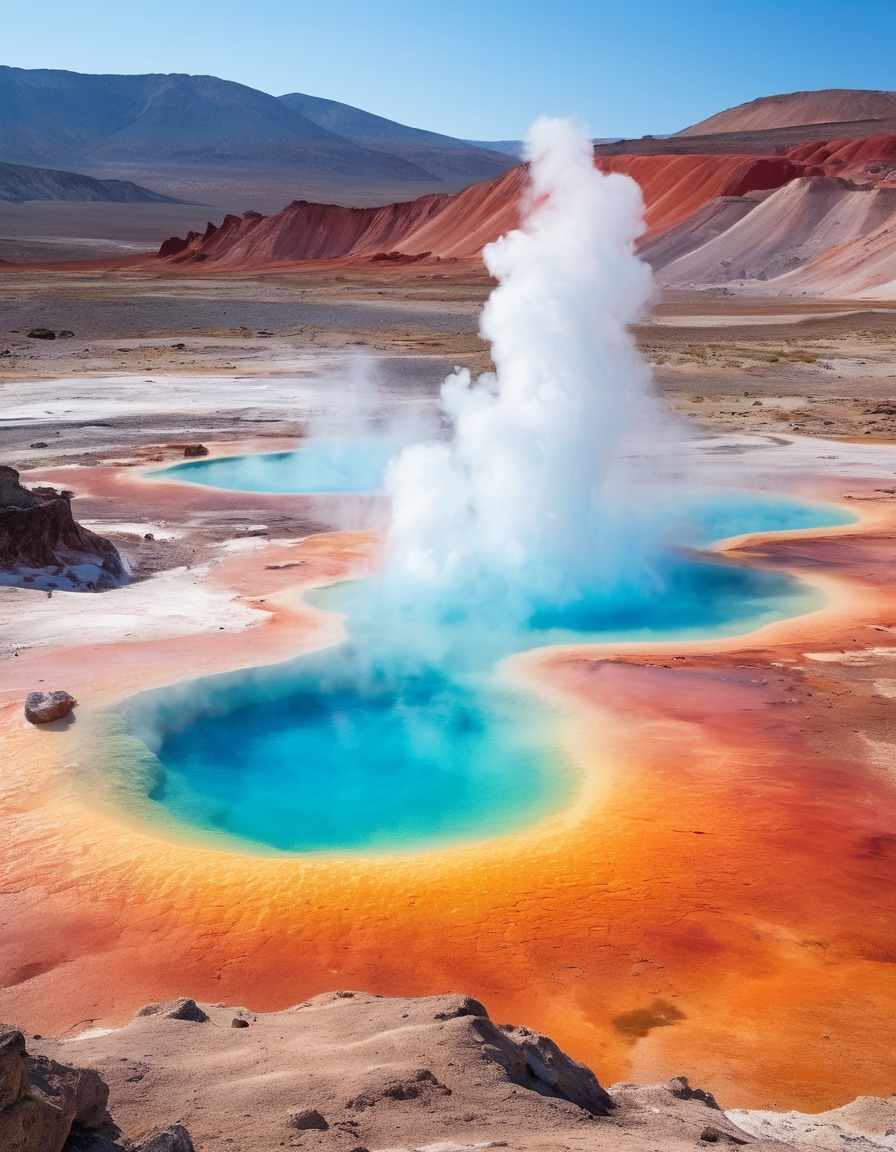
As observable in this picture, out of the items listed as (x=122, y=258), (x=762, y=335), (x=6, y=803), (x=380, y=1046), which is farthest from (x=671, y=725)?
(x=122, y=258)

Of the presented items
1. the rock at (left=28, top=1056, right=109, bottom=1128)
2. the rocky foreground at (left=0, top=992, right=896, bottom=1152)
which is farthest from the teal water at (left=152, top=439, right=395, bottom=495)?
the rock at (left=28, top=1056, right=109, bottom=1128)

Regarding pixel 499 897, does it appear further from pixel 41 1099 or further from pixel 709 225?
pixel 709 225

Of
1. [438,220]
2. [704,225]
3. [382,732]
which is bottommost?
[382,732]

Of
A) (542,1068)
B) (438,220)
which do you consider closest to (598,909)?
(542,1068)

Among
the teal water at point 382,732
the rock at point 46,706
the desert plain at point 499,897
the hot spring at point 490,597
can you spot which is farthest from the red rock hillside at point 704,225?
the rock at point 46,706

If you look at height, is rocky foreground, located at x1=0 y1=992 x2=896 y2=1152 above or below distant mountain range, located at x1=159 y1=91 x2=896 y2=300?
below

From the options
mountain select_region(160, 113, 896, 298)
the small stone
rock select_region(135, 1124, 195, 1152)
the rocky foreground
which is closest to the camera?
rock select_region(135, 1124, 195, 1152)

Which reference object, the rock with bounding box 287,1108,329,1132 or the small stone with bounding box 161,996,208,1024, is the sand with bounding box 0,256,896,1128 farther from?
the rock with bounding box 287,1108,329,1132
